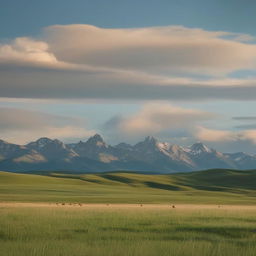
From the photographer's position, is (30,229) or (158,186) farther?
(158,186)

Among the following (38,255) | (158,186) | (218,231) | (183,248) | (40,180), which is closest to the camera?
(38,255)

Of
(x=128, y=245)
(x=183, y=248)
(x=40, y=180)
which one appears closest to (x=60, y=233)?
(x=128, y=245)

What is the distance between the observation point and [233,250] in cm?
2261

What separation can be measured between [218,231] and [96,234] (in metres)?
7.76

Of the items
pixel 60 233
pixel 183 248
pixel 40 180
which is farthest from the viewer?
pixel 40 180

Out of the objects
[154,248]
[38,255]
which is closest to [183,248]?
[154,248]

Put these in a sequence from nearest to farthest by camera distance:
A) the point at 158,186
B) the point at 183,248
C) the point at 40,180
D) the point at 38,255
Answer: the point at 38,255, the point at 183,248, the point at 40,180, the point at 158,186

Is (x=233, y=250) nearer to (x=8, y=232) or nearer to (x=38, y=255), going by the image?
(x=38, y=255)

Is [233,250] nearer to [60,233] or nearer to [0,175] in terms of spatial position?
[60,233]

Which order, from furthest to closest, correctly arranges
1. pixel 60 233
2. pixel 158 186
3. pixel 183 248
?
pixel 158 186
pixel 60 233
pixel 183 248

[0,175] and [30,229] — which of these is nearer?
[30,229]

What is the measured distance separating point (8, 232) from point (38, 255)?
8.84 metres

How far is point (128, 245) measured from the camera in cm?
2300

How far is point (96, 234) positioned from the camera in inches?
1117
